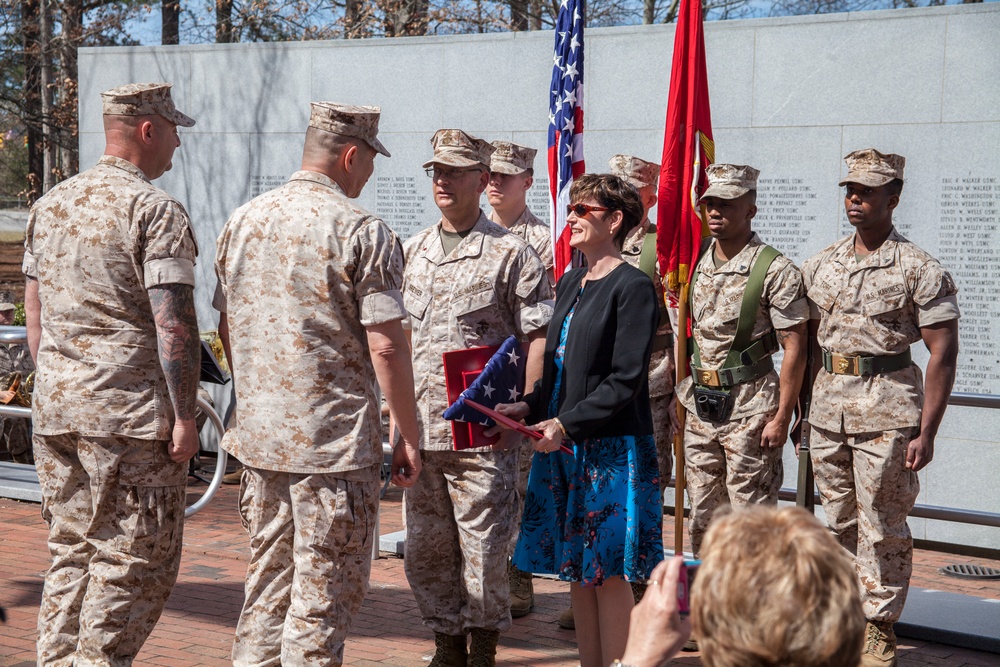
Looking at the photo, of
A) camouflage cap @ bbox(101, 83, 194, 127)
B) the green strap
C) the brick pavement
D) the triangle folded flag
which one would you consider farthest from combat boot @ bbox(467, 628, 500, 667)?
camouflage cap @ bbox(101, 83, 194, 127)

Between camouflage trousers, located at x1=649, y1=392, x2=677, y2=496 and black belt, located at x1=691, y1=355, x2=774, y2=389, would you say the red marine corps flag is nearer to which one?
camouflage trousers, located at x1=649, y1=392, x2=677, y2=496

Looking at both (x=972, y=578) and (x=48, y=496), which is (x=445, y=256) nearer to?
(x=48, y=496)

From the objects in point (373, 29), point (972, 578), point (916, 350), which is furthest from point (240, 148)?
point (373, 29)

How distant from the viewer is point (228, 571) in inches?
253

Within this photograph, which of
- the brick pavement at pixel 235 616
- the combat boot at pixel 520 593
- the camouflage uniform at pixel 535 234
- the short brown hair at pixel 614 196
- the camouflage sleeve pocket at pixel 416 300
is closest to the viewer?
the short brown hair at pixel 614 196

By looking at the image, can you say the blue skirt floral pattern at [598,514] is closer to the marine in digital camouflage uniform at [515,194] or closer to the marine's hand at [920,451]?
the marine's hand at [920,451]

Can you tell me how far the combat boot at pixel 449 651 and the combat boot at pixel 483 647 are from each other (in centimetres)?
5

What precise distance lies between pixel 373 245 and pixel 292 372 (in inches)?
18.9

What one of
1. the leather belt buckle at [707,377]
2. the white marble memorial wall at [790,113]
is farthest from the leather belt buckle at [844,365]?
the white marble memorial wall at [790,113]

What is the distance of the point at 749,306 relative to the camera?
16.9 ft

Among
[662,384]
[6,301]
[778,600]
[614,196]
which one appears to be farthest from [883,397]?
[6,301]

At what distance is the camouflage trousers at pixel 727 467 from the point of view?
17.0ft

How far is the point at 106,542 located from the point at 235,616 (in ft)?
5.39

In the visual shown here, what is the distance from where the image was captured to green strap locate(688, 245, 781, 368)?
514cm
